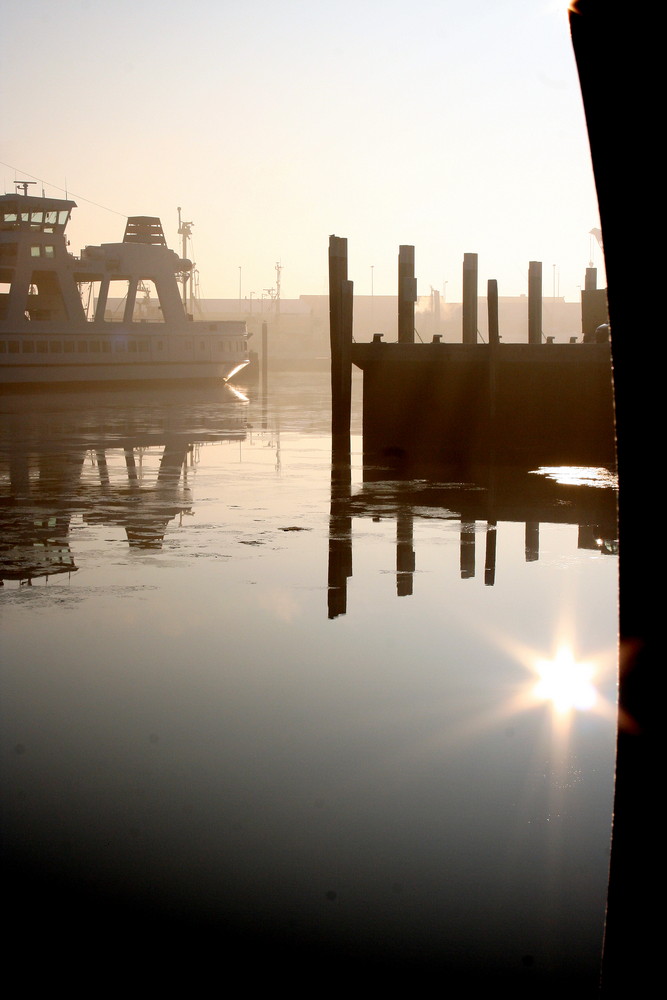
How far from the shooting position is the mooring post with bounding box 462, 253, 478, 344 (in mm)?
24219

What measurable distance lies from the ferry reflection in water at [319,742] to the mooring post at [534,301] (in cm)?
1300

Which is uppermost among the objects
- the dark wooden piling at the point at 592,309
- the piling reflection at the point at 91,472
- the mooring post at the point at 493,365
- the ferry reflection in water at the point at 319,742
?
the dark wooden piling at the point at 592,309

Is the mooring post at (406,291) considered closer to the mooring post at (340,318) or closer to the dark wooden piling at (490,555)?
the mooring post at (340,318)

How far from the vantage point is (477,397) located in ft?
66.8

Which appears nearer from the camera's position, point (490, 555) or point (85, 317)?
point (490, 555)

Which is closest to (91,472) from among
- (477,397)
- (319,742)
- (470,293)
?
(477,397)

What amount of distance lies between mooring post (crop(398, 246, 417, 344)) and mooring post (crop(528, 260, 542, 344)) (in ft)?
10.6

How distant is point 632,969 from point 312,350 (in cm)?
15044

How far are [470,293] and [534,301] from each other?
165 centimetres

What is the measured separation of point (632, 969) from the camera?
80.7 inches

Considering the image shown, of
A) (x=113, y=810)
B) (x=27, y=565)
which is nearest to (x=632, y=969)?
(x=113, y=810)

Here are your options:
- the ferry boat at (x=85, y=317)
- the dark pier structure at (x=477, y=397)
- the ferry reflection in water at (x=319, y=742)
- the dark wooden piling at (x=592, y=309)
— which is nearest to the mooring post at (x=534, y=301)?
the dark wooden piling at (x=592, y=309)

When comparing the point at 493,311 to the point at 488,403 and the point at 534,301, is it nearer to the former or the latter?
the point at 488,403

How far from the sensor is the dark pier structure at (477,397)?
19.6m
